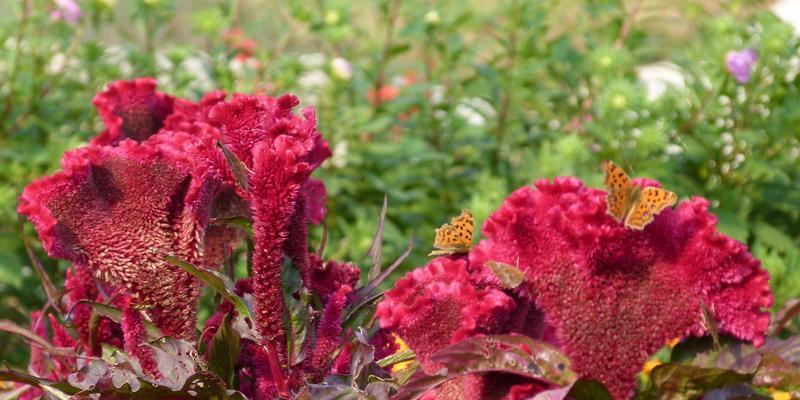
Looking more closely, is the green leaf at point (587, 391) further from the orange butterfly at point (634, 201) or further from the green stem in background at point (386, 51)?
the green stem in background at point (386, 51)

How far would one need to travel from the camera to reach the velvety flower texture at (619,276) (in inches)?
43.6

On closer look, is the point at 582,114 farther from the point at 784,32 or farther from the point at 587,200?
the point at 587,200

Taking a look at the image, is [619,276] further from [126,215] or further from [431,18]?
[431,18]

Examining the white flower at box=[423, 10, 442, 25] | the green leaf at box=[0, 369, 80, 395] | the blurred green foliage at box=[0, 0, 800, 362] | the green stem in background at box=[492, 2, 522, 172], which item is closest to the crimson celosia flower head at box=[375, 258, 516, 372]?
the green leaf at box=[0, 369, 80, 395]

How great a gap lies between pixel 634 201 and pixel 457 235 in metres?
0.20

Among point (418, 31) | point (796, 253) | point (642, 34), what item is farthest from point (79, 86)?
point (796, 253)

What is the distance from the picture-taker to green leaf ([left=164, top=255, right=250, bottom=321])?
46.4 inches

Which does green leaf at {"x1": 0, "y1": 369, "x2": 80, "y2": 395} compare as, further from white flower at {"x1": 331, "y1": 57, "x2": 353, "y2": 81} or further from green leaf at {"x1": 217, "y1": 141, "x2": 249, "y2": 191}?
white flower at {"x1": 331, "y1": 57, "x2": 353, "y2": 81}

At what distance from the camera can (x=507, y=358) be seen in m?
1.05

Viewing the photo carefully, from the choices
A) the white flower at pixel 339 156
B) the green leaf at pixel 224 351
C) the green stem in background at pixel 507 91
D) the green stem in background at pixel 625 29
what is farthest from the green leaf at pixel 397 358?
the green stem in background at pixel 625 29

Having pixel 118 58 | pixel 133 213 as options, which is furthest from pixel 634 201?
pixel 118 58

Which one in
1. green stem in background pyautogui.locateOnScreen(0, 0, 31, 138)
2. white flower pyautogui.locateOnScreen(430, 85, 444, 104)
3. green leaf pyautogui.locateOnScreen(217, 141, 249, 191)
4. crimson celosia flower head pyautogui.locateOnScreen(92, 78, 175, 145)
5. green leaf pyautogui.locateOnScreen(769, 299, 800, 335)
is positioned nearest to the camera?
green leaf pyautogui.locateOnScreen(217, 141, 249, 191)

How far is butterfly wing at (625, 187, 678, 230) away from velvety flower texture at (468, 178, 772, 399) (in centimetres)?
2

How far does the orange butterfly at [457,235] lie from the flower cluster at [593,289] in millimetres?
48
